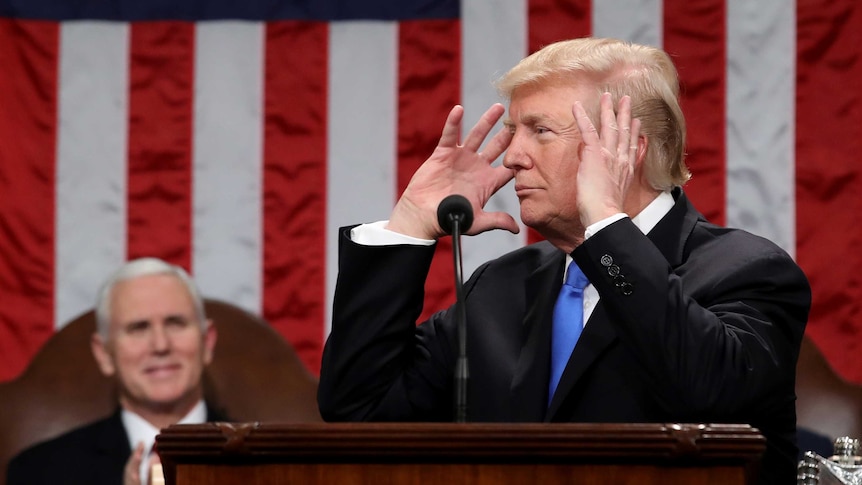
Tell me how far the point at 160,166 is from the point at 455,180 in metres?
1.78

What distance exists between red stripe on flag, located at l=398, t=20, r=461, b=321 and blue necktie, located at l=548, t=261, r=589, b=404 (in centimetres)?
168

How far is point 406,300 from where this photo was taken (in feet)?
7.23

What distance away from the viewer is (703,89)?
12.6ft

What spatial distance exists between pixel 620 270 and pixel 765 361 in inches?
10.5

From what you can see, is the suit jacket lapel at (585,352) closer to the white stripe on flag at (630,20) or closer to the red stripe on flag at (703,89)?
the red stripe on flag at (703,89)

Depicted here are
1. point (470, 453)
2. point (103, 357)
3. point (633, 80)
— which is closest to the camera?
point (470, 453)

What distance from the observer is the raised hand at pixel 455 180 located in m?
2.27

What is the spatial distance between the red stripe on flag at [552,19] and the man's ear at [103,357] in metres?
1.51

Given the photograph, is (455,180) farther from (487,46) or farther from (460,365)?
(487,46)

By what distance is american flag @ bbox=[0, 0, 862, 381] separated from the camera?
3877mm

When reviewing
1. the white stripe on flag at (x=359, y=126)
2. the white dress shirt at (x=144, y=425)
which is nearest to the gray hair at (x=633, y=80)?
the white stripe on flag at (x=359, y=126)

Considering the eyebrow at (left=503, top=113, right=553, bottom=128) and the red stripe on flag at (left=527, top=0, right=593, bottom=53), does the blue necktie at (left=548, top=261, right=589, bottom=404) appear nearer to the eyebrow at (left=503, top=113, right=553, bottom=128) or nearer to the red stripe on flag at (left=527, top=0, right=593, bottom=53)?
the eyebrow at (left=503, top=113, right=553, bottom=128)

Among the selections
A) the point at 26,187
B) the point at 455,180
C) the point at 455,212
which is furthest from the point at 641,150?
the point at 26,187

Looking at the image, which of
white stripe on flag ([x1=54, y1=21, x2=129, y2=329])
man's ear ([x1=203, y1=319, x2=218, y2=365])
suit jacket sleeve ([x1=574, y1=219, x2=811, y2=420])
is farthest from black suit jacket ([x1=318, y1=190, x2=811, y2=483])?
white stripe on flag ([x1=54, y1=21, x2=129, y2=329])
